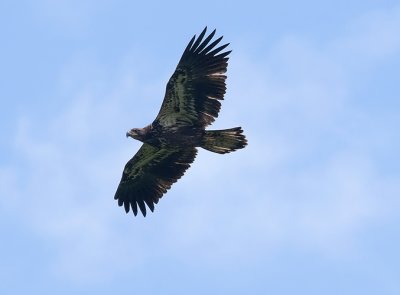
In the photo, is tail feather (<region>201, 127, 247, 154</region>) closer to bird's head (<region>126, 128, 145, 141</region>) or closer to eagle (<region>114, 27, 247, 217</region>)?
eagle (<region>114, 27, 247, 217</region>)

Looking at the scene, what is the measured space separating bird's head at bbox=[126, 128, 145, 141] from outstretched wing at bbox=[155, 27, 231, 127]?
1125 mm

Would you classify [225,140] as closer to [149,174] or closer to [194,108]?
[194,108]

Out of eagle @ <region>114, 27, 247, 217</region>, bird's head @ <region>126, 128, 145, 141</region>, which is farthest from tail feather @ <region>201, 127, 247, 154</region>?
bird's head @ <region>126, 128, 145, 141</region>

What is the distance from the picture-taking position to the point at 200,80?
1124 inches

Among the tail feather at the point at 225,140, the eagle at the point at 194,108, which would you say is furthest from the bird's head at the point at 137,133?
the tail feather at the point at 225,140

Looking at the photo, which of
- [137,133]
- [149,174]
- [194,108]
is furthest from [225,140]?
[149,174]

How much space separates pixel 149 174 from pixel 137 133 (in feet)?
7.43

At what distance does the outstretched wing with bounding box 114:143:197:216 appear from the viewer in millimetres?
30766

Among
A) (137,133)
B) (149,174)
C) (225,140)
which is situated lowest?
(225,140)

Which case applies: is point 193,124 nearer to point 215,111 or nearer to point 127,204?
point 215,111

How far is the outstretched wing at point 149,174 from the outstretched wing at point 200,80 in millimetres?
1888

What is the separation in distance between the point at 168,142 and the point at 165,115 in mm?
685

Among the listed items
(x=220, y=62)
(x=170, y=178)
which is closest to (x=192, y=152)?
(x=170, y=178)

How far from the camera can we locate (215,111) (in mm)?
28672
